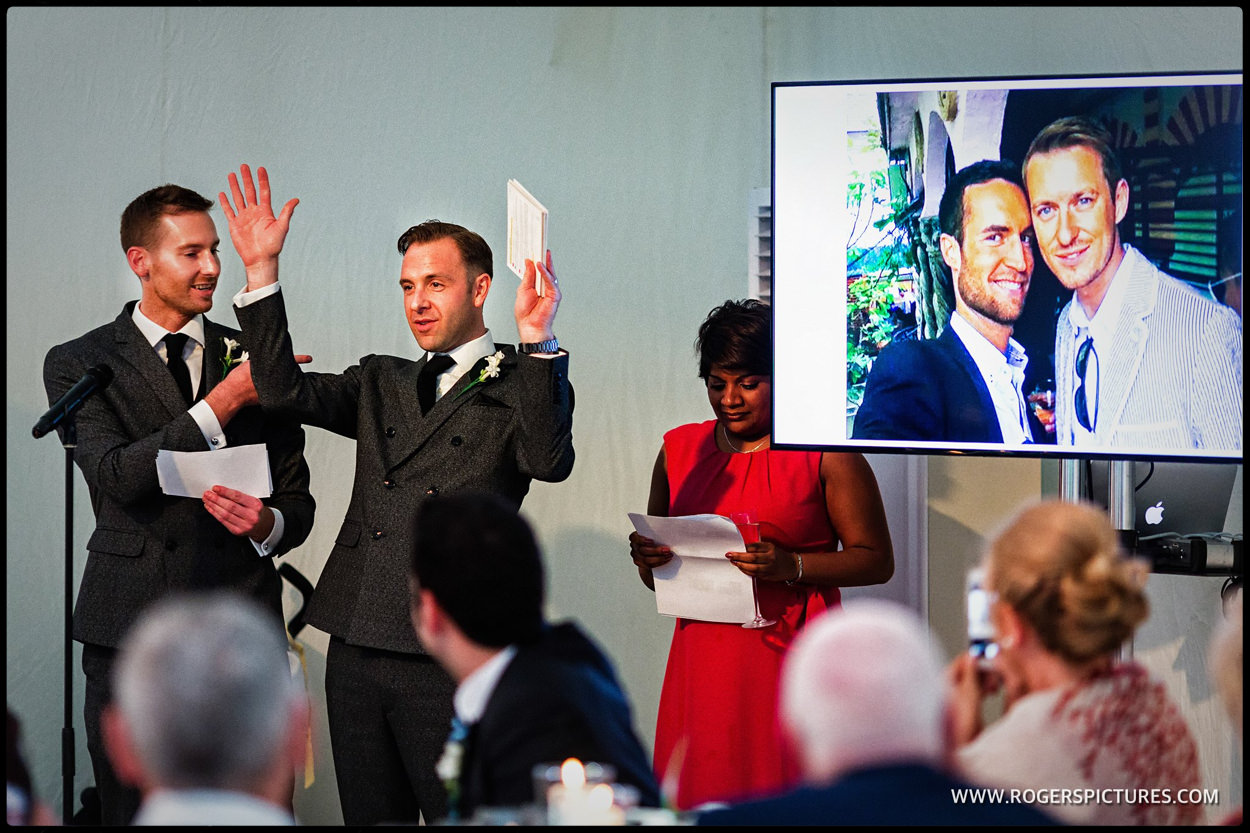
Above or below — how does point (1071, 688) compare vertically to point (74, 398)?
below

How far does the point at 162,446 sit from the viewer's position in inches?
126

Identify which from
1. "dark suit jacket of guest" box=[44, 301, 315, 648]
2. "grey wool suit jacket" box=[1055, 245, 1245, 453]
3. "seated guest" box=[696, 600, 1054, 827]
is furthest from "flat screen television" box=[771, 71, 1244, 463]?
"seated guest" box=[696, 600, 1054, 827]

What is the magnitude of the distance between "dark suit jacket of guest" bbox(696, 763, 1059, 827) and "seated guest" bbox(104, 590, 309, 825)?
24.1 inches

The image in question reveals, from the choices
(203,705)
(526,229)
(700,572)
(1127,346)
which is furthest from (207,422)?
(1127,346)

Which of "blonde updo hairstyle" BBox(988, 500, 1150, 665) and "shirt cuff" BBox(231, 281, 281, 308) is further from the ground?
"shirt cuff" BBox(231, 281, 281, 308)

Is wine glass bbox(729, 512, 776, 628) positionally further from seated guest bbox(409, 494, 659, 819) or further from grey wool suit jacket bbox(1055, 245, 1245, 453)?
seated guest bbox(409, 494, 659, 819)

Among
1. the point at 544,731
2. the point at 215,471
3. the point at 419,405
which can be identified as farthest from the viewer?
the point at 419,405

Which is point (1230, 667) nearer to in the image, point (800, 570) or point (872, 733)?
point (872, 733)

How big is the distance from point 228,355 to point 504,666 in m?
1.78

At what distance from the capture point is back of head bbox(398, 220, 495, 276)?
3420 millimetres

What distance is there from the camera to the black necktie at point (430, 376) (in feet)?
11.0

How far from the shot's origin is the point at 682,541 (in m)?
3.36

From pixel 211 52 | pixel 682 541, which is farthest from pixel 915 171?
pixel 211 52

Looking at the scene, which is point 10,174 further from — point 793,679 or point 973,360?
point 793,679
